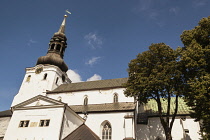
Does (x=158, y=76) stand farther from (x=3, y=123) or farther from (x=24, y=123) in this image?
(x=3, y=123)

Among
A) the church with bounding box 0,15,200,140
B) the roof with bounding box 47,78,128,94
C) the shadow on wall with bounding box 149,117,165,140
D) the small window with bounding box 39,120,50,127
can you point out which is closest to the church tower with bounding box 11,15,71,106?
the church with bounding box 0,15,200,140

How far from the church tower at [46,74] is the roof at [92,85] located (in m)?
1.71

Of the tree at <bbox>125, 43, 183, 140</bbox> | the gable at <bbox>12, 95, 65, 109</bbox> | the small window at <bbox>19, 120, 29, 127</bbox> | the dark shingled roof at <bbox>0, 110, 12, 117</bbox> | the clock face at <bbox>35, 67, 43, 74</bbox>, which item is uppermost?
the clock face at <bbox>35, 67, 43, 74</bbox>

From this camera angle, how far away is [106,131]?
61.6 feet

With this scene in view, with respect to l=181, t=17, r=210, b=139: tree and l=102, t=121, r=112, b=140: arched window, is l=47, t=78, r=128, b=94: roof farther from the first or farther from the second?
l=181, t=17, r=210, b=139: tree

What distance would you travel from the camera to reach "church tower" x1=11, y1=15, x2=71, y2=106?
26647 millimetres

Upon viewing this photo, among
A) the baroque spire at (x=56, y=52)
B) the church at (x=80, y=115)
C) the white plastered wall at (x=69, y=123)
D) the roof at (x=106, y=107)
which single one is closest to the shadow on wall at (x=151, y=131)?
the church at (x=80, y=115)

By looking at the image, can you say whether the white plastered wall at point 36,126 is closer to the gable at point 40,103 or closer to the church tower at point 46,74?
the gable at point 40,103

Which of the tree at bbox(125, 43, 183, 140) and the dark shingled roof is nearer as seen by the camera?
the tree at bbox(125, 43, 183, 140)

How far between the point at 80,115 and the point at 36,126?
5741 millimetres

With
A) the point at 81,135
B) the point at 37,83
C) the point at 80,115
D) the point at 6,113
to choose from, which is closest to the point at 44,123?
the point at 81,135

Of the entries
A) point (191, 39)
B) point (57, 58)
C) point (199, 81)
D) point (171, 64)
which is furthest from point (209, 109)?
point (57, 58)

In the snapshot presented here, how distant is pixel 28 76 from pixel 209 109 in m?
27.3

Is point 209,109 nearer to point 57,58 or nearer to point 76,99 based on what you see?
point 76,99
